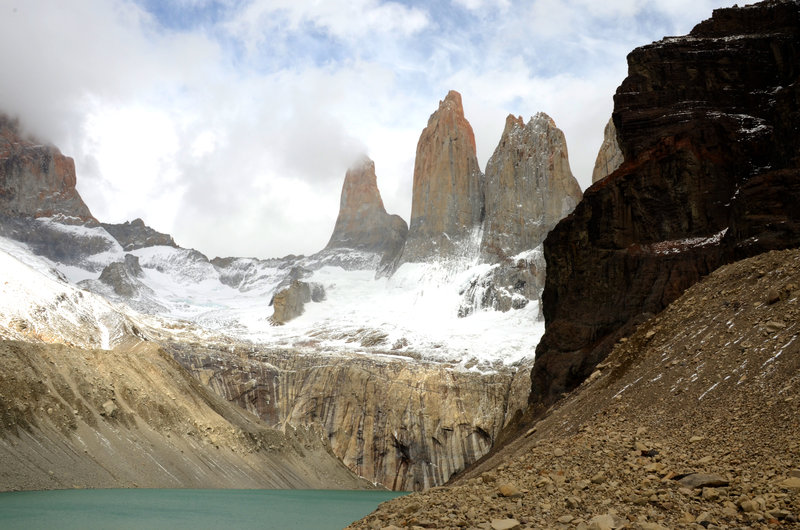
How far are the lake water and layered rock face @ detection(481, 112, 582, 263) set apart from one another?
405 feet

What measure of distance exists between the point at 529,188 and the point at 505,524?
169642 mm

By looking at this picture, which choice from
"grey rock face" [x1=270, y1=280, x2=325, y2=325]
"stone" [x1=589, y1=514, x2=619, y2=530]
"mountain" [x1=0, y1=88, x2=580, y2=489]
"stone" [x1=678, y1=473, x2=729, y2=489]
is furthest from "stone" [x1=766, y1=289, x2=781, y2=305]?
"grey rock face" [x1=270, y1=280, x2=325, y2=325]

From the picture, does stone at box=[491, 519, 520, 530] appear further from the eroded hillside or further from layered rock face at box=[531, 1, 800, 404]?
the eroded hillside

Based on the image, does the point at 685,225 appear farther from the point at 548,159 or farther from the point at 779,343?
the point at 548,159

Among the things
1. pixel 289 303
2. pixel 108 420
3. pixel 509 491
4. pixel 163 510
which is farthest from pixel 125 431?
pixel 289 303

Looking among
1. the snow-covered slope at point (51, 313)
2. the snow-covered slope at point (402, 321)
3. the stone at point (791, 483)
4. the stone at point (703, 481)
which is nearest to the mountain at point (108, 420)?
the snow-covered slope at point (51, 313)

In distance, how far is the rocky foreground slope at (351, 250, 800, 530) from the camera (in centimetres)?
1465

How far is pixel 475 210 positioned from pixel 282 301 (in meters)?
56.7

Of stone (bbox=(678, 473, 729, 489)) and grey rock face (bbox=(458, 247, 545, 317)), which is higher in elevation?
grey rock face (bbox=(458, 247, 545, 317))

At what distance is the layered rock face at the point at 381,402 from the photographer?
114438 mm

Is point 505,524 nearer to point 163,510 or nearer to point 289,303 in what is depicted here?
point 163,510

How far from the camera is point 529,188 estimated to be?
17988 centimetres

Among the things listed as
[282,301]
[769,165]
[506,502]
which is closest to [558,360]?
[769,165]

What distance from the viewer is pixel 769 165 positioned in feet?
148
